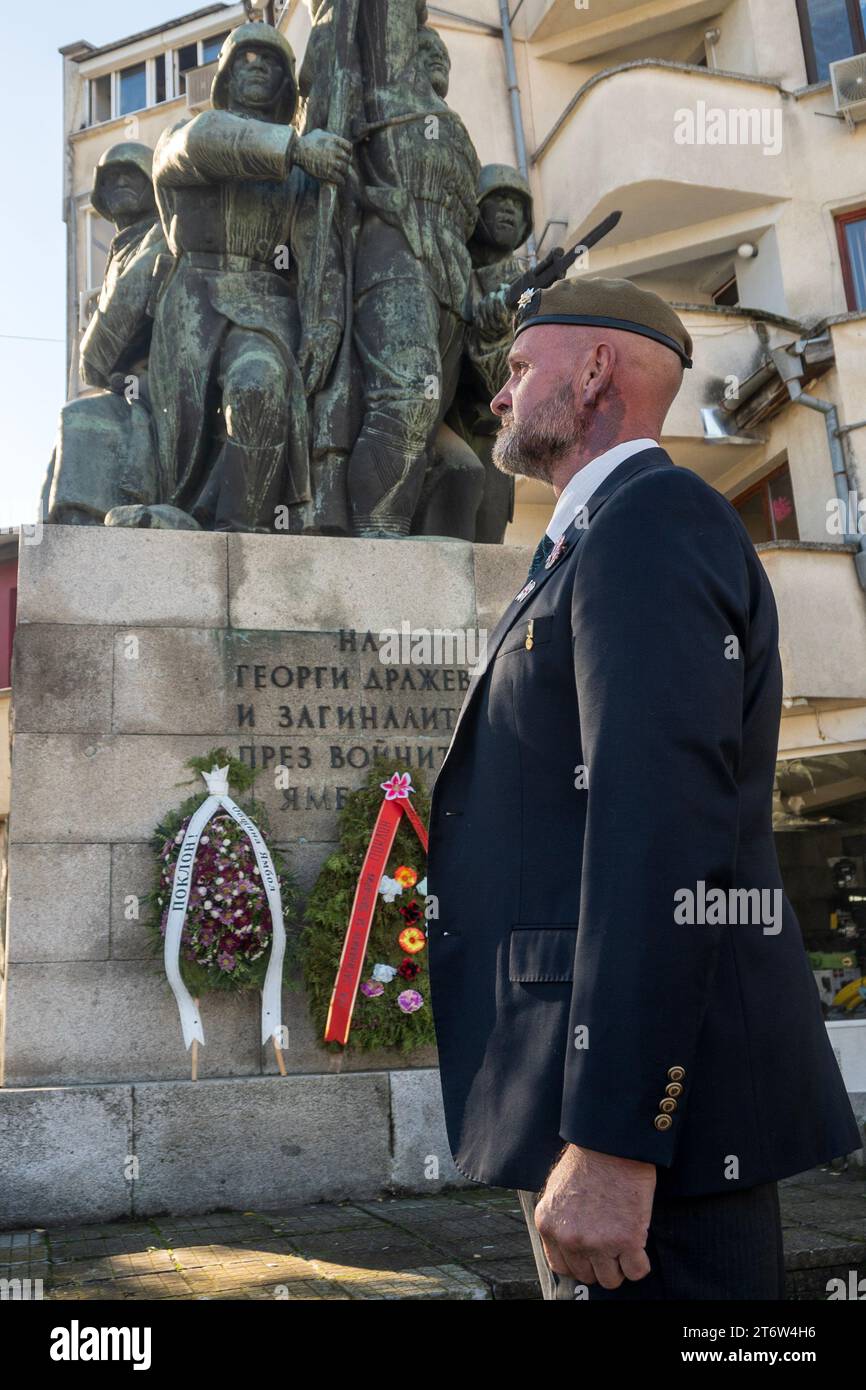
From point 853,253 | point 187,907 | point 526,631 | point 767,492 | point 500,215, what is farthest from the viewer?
point 767,492

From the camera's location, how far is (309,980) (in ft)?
19.4

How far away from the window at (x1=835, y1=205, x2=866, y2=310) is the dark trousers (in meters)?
17.8

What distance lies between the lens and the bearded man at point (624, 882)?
1896 mm

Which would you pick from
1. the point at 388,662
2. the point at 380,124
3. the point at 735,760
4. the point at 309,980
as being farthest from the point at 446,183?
the point at 735,760

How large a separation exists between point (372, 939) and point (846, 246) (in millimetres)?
15363

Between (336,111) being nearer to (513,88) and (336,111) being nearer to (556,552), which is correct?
(556,552)

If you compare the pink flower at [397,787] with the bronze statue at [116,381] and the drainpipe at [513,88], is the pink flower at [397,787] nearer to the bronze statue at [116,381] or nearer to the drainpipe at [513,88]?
the bronze statue at [116,381]

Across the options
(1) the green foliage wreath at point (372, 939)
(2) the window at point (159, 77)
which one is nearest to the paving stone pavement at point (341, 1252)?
(1) the green foliage wreath at point (372, 939)

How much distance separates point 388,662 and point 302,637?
1.44 feet

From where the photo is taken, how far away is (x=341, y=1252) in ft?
14.5

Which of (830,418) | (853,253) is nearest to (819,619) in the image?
(830,418)

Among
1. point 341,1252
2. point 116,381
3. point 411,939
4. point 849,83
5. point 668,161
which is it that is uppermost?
point 849,83

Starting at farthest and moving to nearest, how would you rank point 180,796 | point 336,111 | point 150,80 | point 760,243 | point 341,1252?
point 150,80, point 760,243, point 336,111, point 180,796, point 341,1252

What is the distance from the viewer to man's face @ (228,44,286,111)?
7668 millimetres
